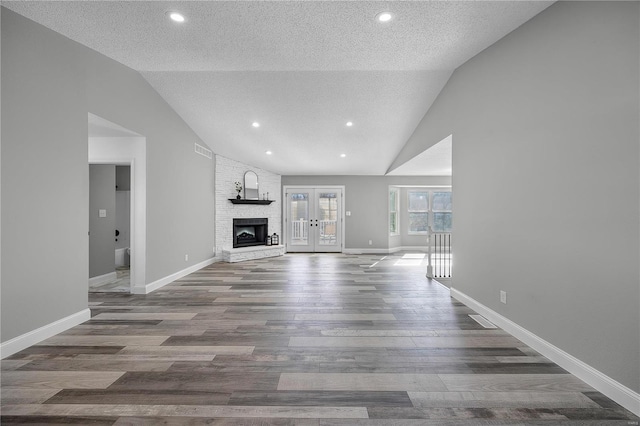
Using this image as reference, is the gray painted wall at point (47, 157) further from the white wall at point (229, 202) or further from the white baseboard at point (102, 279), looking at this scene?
the white wall at point (229, 202)

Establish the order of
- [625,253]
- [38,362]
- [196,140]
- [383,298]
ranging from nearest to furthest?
1. [625,253]
2. [38,362]
3. [383,298]
4. [196,140]

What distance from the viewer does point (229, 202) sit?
7.33m

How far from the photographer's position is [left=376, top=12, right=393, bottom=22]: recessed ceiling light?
2554 mm

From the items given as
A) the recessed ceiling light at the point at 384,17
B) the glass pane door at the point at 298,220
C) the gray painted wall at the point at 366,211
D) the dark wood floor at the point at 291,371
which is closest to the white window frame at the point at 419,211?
the gray painted wall at the point at 366,211

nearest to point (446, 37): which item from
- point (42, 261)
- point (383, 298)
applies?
point (383, 298)

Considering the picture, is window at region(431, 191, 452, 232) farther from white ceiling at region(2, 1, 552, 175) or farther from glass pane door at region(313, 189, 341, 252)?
white ceiling at region(2, 1, 552, 175)

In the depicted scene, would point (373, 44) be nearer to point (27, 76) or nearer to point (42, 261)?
point (27, 76)

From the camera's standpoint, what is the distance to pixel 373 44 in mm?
3055

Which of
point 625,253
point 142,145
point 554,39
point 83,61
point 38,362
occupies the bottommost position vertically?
point 38,362

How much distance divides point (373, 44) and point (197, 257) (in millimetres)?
5006

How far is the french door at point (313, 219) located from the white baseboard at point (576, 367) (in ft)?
20.1

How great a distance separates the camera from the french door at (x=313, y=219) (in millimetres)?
9055

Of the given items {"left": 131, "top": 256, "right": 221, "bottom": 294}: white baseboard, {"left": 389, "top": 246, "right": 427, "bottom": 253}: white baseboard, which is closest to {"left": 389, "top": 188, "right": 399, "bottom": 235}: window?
{"left": 389, "top": 246, "right": 427, "bottom": 253}: white baseboard

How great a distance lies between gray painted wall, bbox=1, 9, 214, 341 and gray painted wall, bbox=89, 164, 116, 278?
1581 millimetres
